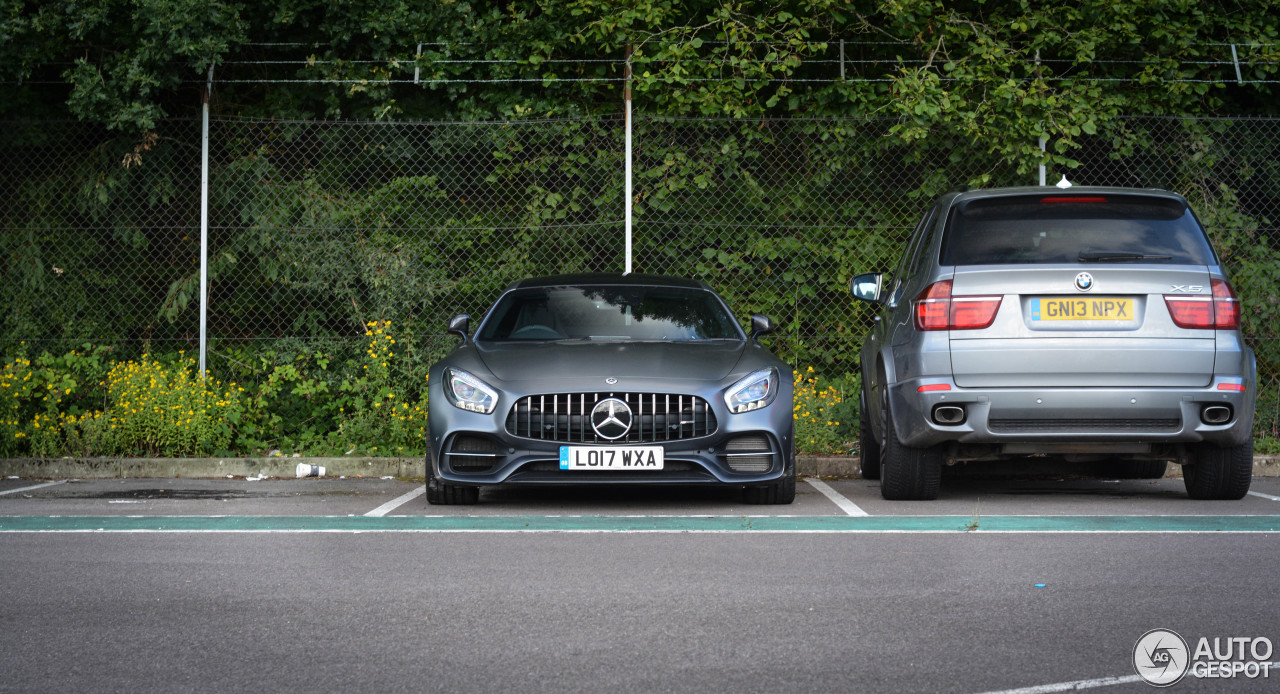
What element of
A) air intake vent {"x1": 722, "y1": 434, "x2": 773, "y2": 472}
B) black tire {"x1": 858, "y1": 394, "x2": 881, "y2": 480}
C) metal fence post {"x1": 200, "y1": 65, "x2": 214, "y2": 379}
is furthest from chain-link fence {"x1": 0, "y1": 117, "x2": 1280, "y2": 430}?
air intake vent {"x1": 722, "y1": 434, "x2": 773, "y2": 472}

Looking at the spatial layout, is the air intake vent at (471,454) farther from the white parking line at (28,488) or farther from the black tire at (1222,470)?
the black tire at (1222,470)

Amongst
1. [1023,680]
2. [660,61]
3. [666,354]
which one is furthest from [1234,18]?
[1023,680]

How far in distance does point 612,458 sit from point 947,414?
1938mm

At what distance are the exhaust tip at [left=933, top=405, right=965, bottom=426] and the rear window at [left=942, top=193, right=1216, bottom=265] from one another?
A: 84 centimetres

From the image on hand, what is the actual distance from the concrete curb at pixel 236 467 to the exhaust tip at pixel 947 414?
2.87m

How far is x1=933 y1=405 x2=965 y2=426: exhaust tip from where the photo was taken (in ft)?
27.4

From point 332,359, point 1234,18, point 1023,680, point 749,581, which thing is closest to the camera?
point 1023,680

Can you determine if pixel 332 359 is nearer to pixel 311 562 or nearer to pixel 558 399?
pixel 558 399

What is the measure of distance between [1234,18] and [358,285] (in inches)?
352

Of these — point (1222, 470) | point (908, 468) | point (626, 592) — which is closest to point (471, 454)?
point (908, 468)

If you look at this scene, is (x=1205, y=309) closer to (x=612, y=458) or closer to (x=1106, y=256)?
(x=1106, y=256)

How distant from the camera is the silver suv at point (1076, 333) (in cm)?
819

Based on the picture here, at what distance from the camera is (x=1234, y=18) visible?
569 inches

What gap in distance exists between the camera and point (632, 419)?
853 cm
